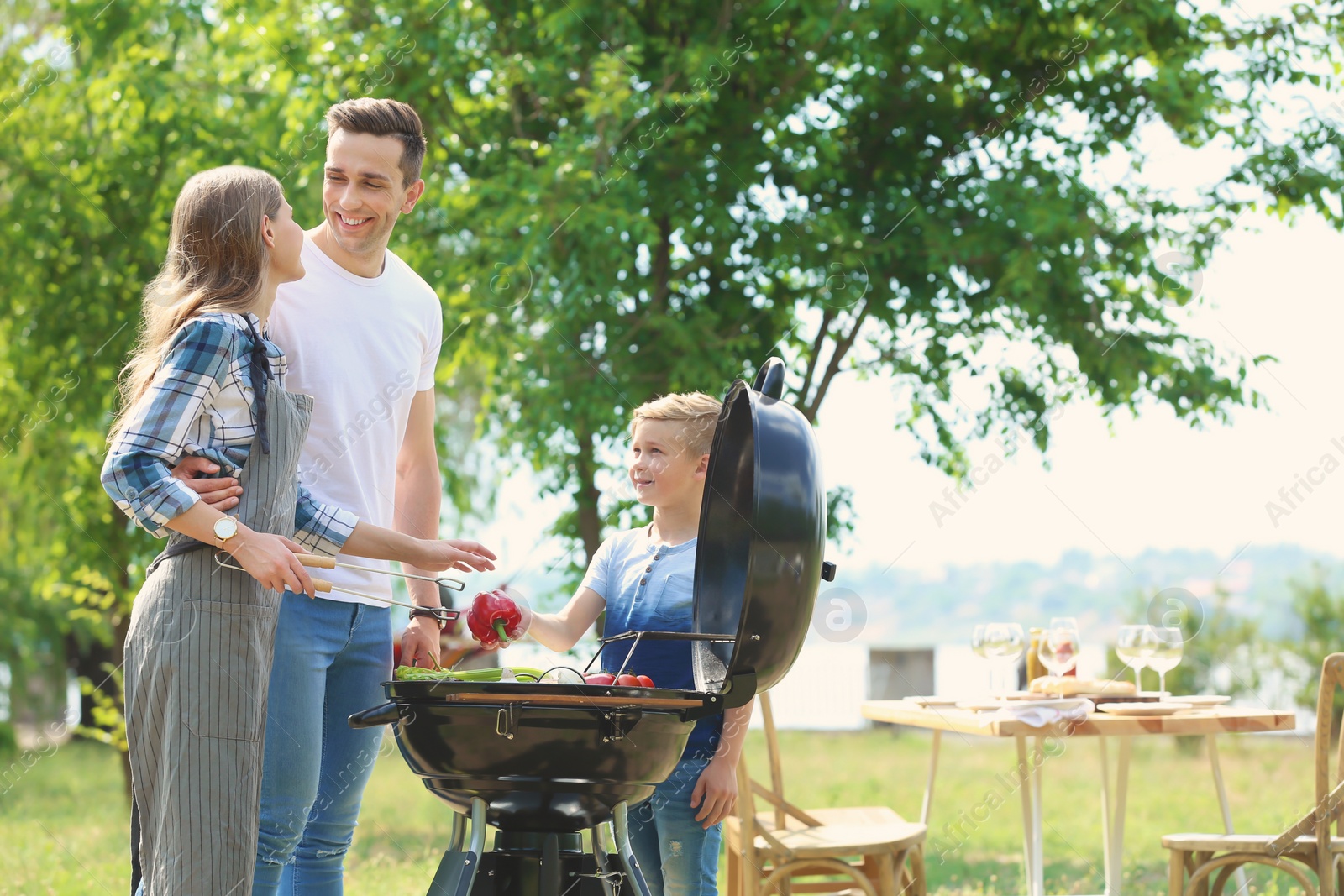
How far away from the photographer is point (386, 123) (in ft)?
8.16

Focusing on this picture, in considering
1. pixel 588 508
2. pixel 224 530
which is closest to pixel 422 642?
pixel 224 530

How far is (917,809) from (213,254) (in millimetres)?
6720

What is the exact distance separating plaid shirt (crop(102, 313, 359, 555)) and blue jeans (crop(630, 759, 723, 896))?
123cm

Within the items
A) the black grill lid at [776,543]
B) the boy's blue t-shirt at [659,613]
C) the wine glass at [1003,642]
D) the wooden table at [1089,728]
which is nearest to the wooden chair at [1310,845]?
the wooden table at [1089,728]

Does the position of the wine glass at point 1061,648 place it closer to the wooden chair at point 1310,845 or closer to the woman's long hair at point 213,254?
the wooden chair at point 1310,845

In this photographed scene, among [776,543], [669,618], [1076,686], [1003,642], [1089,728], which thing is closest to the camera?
[776,543]

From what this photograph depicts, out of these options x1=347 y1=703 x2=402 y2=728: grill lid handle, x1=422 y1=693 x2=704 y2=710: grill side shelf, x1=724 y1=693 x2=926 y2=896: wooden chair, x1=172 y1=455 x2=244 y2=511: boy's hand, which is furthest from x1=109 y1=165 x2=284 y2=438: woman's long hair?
x1=724 y1=693 x2=926 y2=896: wooden chair

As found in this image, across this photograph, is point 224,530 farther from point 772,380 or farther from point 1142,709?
point 1142,709

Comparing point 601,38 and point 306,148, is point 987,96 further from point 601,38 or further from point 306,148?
point 306,148

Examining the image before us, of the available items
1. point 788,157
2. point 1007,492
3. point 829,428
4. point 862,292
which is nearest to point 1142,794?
point 1007,492

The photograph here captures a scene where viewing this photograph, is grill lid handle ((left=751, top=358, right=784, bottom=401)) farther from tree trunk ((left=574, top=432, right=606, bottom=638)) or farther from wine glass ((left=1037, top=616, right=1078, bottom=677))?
tree trunk ((left=574, top=432, right=606, bottom=638))

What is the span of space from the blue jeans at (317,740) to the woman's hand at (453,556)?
0.26 meters

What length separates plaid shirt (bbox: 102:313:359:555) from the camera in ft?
Answer: 6.02

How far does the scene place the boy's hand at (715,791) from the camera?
2.57 meters
